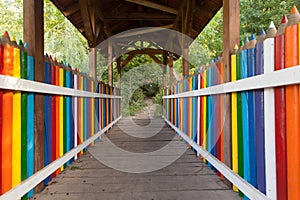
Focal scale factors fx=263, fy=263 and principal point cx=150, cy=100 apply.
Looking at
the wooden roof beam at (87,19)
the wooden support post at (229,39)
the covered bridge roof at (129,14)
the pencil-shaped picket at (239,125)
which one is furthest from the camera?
the covered bridge roof at (129,14)

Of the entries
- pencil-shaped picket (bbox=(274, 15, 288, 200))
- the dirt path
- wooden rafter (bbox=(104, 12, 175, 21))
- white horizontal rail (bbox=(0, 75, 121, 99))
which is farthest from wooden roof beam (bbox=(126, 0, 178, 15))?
the dirt path

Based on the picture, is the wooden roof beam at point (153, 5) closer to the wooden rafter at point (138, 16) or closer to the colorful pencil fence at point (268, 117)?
the wooden rafter at point (138, 16)

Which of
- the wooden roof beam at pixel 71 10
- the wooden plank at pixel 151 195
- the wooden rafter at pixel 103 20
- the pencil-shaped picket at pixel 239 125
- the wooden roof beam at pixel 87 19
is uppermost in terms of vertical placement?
the wooden rafter at pixel 103 20

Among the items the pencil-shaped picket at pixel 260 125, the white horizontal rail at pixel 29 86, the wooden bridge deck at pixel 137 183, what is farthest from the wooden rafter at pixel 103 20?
the pencil-shaped picket at pixel 260 125

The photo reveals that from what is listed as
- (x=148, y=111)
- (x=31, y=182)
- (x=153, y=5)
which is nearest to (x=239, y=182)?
(x=31, y=182)

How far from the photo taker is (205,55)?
17.2m

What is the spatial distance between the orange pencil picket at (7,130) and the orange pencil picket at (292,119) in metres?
1.31

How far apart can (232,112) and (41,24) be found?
57.7 inches

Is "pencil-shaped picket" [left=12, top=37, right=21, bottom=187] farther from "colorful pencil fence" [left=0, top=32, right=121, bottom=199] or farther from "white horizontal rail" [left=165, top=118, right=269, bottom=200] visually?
"white horizontal rail" [left=165, top=118, right=269, bottom=200]

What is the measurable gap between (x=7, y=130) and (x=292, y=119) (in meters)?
1.33

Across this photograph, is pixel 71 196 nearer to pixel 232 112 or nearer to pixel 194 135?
pixel 232 112

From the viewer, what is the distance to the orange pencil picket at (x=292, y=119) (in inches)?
40.2

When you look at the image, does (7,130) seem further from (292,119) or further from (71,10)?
(71,10)

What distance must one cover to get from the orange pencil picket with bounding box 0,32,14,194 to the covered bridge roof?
2.47 m
